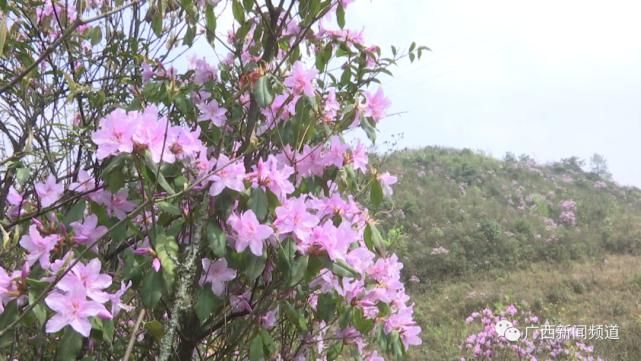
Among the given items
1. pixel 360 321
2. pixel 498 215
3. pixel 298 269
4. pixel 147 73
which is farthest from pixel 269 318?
pixel 498 215

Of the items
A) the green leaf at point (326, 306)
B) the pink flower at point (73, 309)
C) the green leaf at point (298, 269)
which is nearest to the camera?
the pink flower at point (73, 309)

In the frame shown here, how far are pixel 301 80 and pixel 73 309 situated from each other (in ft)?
2.39

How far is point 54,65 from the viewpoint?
1762 millimetres

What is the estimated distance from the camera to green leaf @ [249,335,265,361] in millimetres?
1133

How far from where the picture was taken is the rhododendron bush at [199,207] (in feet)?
2.99

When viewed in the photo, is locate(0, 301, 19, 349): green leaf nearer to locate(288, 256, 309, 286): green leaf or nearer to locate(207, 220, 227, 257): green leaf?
locate(207, 220, 227, 257): green leaf

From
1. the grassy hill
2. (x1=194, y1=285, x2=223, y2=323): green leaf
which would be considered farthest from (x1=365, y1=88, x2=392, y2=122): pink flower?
the grassy hill

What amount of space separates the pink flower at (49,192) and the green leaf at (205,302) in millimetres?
350

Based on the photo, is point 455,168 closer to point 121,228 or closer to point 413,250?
point 413,250

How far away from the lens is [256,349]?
1.14 metres

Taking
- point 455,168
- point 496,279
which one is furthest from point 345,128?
point 455,168

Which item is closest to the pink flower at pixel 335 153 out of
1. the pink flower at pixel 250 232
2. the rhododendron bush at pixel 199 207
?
the rhododendron bush at pixel 199 207

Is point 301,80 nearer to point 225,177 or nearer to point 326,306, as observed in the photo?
point 225,177

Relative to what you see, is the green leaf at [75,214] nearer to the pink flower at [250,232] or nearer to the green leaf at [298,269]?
the pink flower at [250,232]
